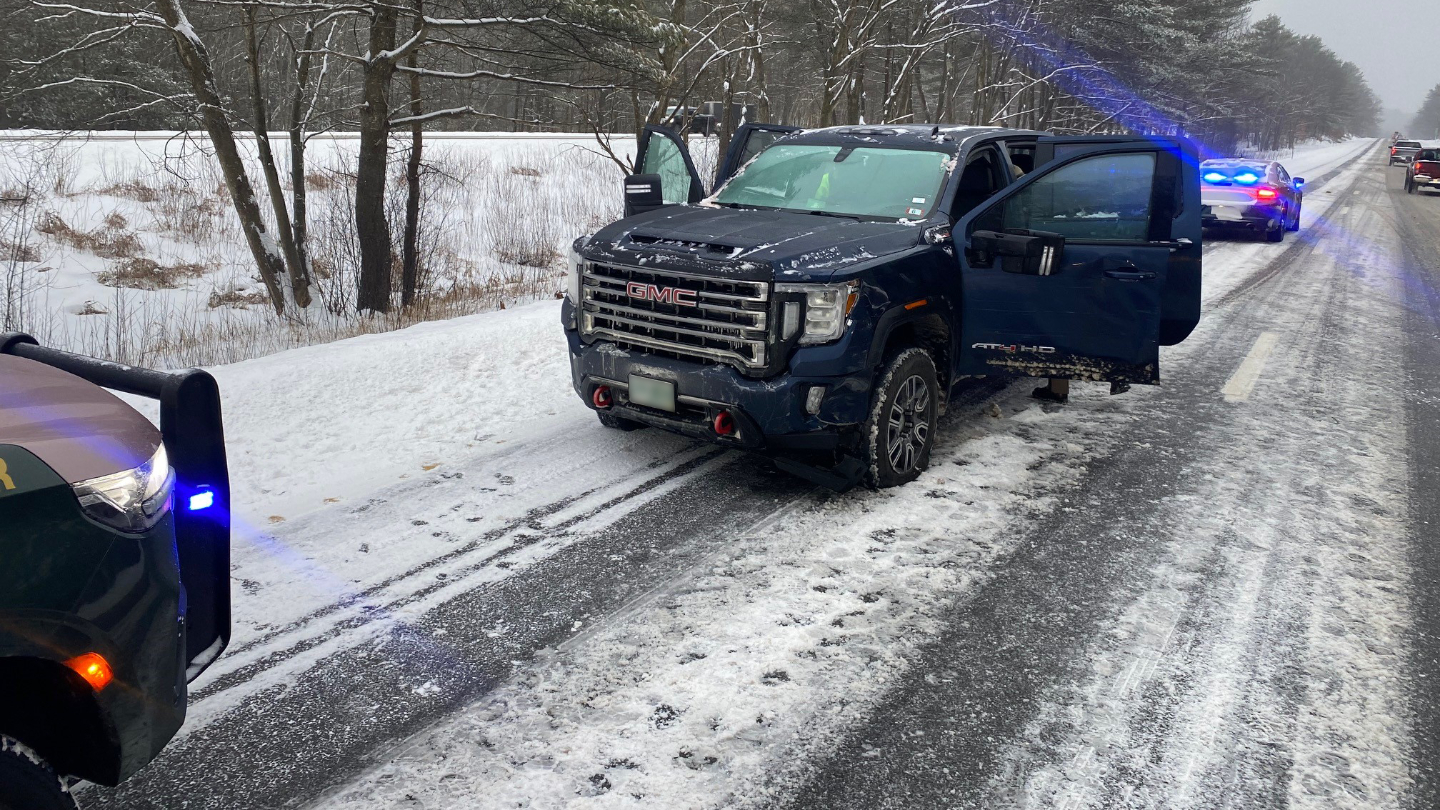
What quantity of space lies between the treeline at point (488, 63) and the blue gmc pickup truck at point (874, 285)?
5.50m

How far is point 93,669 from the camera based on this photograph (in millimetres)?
2045

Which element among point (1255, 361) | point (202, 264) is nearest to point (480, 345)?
point (1255, 361)

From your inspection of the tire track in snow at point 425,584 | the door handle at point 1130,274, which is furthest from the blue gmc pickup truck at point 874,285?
the tire track in snow at point 425,584

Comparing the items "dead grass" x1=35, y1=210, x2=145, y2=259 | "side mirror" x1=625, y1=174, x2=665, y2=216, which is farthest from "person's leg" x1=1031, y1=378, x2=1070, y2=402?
"dead grass" x1=35, y1=210, x2=145, y2=259

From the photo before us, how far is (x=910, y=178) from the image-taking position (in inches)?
239

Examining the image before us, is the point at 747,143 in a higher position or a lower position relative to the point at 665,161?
higher

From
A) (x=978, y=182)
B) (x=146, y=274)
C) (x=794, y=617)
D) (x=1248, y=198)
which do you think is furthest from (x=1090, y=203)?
(x=146, y=274)

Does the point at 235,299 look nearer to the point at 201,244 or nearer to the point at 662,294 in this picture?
the point at 201,244

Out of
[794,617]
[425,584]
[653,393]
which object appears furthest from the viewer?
[653,393]

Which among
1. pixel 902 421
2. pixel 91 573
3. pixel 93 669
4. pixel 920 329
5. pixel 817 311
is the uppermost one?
pixel 817 311

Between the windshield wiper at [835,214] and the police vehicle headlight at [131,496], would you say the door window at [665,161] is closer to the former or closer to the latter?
the windshield wiper at [835,214]

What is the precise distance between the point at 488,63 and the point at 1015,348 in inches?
337

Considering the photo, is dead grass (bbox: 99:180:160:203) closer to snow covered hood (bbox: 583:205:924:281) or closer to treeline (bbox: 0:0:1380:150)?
treeline (bbox: 0:0:1380:150)

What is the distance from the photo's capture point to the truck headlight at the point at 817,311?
4.82m
